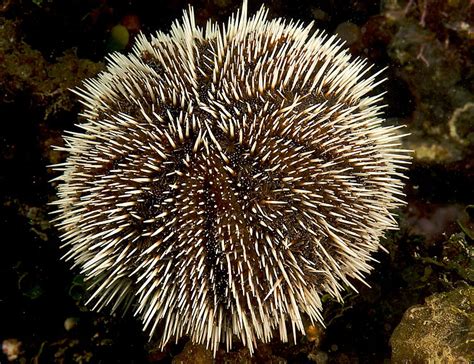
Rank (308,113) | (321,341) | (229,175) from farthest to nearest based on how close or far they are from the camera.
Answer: (321,341)
(308,113)
(229,175)

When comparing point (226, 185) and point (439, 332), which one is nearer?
point (226, 185)

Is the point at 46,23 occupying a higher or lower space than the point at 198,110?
higher

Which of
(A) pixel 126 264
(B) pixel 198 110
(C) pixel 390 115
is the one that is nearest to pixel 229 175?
(B) pixel 198 110

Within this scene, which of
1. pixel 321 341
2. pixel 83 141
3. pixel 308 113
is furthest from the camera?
pixel 321 341

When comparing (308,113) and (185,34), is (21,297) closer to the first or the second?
(185,34)

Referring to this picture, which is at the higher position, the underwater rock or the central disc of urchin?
the central disc of urchin

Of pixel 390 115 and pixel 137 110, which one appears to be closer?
pixel 137 110

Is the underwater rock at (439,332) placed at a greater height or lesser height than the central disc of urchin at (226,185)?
lesser

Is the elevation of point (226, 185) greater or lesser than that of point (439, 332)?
greater
